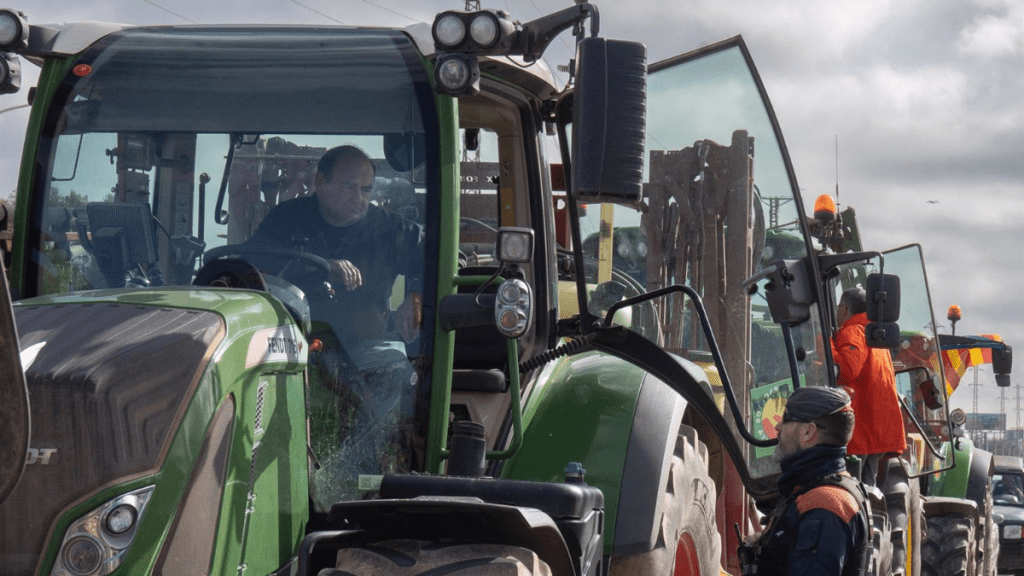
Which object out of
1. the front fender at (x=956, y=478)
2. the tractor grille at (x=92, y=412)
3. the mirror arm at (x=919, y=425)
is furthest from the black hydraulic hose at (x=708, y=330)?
the front fender at (x=956, y=478)

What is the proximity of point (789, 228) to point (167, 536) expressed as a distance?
3.55 m

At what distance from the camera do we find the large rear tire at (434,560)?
115 inches

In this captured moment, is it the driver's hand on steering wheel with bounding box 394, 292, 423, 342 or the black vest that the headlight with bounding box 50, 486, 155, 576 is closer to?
the driver's hand on steering wheel with bounding box 394, 292, 423, 342

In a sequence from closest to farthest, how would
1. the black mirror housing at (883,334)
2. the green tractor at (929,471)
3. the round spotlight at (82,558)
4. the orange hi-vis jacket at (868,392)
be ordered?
the round spotlight at (82,558) < the black mirror housing at (883,334) < the orange hi-vis jacket at (868,392) < the green tractor at (929,471)

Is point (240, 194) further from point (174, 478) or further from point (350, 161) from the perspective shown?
point (174, 478)

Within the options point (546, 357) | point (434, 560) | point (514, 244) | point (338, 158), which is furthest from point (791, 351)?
point (434, 560)

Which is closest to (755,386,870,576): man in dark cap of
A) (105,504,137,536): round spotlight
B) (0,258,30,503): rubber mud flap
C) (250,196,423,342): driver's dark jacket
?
(250,196,423,342): driver's dark jacket

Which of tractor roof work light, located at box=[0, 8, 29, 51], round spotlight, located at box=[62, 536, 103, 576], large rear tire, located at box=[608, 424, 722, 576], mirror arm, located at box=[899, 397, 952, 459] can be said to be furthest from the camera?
mirror arm, located at box=[899, 397, 952, 459]

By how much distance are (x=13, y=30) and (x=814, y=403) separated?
2863 mm

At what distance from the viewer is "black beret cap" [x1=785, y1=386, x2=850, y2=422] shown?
454 centimetres

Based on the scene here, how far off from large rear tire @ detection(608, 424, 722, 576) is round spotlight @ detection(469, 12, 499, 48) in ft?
5.32

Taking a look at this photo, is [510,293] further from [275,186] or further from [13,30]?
[13,30]

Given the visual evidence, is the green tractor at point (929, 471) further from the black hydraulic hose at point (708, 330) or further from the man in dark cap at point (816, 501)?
the man in dark cap at point (816, 501)

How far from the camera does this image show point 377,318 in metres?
3.69
